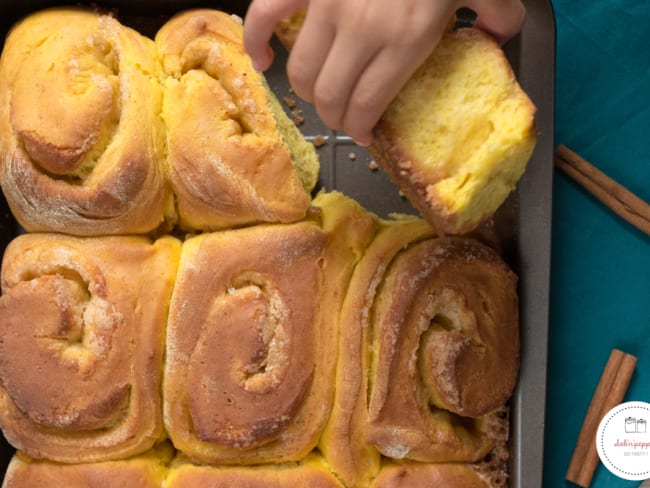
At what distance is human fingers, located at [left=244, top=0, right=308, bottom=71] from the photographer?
4.22 ft

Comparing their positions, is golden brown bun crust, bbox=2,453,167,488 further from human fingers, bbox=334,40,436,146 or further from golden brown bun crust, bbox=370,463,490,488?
human fingers, bbox=334,40,436,146

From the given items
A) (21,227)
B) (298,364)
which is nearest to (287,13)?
(298,364)

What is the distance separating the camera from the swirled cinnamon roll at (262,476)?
160 centimetres

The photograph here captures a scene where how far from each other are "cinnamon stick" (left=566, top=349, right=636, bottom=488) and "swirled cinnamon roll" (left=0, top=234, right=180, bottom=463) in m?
0.93

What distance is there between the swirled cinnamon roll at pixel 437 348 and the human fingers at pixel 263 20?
0.51 metres

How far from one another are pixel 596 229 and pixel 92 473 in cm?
123

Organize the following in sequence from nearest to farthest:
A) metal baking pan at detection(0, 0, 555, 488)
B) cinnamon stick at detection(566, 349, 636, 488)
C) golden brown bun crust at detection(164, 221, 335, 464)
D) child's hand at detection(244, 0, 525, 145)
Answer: child's hand at detection(244, 0, 525, 145), golden brown bun crust at detection(164, 221, 335, 464), metal baking pan at detection(0, 0, 555, 488), cinnamon stick at detection(566, 349, 636, 488)

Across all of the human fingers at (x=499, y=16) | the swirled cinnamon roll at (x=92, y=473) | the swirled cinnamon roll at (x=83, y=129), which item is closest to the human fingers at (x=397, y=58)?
the human fingers at (x=499, y=16)

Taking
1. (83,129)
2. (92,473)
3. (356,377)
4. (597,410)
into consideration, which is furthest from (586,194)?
(92,473)

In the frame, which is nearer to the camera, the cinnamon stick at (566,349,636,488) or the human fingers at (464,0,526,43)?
the human fingers at (464,0,526,43)

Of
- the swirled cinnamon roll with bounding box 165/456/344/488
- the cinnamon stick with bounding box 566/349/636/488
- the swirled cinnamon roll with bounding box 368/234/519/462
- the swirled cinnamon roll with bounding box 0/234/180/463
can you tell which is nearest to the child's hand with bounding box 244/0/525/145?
the swirled cinnamon roll with bounding box 368/234/519/462

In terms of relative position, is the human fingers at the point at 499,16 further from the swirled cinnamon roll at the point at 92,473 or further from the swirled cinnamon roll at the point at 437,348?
the swirled cinnamon roll at the point at 92,473

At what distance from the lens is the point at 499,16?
4.55 ft

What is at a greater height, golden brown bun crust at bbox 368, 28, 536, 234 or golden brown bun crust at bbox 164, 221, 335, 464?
golden brown bun crust at bbox 368, 28, 536, 234
